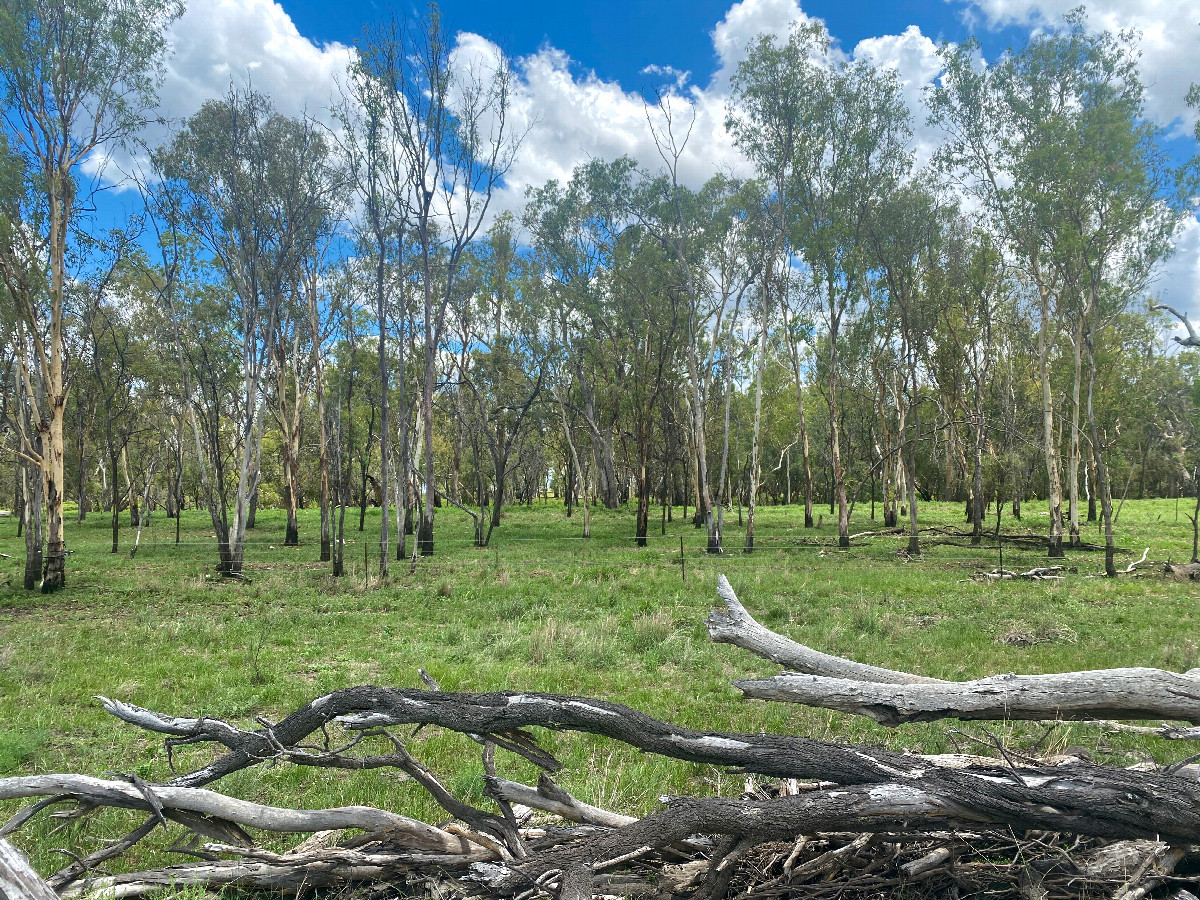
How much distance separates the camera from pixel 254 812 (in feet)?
10.5

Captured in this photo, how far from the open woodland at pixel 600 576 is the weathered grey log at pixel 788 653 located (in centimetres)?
4

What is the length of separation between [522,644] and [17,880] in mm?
7241

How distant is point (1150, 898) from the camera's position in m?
2.79

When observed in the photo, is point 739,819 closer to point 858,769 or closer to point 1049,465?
point 858,769

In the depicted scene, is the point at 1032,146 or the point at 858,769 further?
the point at 1032,146

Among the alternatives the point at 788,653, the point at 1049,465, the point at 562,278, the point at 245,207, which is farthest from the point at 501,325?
the point at 788,653

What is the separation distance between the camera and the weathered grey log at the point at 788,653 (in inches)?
153

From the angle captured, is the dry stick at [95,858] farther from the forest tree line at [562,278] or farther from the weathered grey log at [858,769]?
the forest tree line at [562,278]

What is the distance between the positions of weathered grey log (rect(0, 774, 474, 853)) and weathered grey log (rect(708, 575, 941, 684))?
205 cm

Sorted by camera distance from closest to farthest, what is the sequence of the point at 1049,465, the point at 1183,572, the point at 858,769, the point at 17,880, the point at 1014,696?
the point at 17,880, the point at 858,769, the point at 1014,696, the point at 1183,572, the point at 1049,465

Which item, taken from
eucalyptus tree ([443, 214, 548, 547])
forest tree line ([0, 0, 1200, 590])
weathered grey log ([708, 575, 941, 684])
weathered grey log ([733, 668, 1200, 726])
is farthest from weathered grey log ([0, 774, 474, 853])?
eucalyptus tree ([443, 214, 548, 547])

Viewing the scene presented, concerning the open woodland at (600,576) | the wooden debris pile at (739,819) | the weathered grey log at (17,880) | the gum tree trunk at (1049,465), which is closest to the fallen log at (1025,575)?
the open woodland at (600,576)

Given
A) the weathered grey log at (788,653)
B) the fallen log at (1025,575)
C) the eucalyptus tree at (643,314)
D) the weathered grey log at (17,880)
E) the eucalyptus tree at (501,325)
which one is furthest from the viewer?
the eucalyptus tree at (501,325)

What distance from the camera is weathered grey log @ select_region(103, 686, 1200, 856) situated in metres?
2.55
